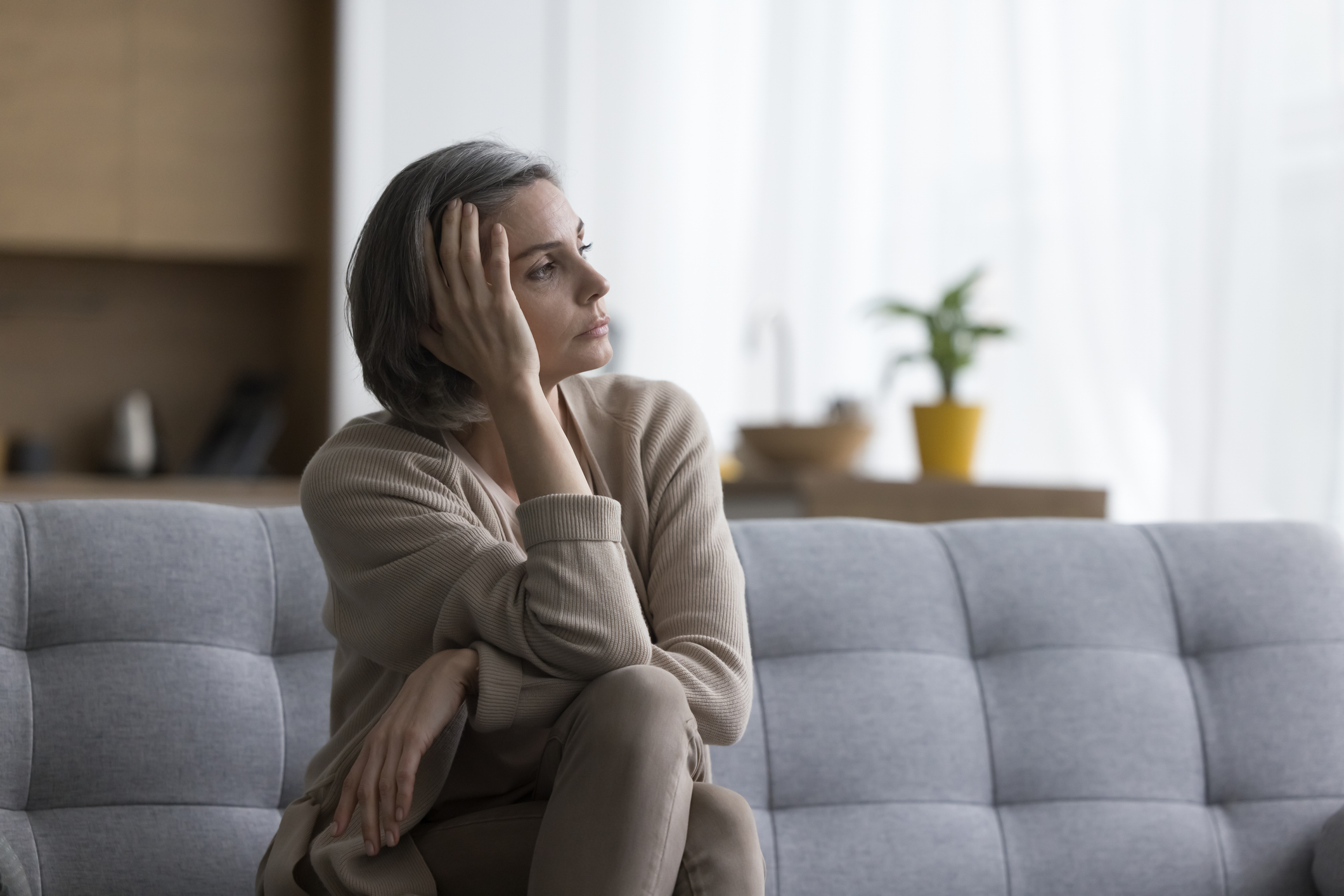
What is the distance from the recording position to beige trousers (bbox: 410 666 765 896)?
1.15 meters

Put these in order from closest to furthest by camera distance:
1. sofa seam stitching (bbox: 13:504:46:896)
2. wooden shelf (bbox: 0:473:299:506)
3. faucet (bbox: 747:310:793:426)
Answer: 1. sofa seam stitching (bbox: 13:504:46:896)
2. faucet (bbox: 747:310:793:426)
3. wooden shelf (bbox: 0:473:299:506)

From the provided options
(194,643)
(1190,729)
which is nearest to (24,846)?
(194,643)

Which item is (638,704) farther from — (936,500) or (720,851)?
(936,500)

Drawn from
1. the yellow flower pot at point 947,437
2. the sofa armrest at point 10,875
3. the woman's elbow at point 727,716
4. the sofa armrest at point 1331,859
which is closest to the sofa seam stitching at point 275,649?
the sofa armrest at point 10,875

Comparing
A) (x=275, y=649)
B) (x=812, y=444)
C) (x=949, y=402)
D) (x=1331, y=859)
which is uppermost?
(x=949, y=402)

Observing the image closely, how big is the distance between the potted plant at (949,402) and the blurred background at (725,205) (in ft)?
0.81

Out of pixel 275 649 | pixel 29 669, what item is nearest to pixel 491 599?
pixel 275 649

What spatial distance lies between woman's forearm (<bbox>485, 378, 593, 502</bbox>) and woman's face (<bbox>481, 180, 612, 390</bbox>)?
3.5 inches

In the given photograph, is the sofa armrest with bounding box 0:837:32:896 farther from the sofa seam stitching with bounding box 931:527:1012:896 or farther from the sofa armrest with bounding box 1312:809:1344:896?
the sofa armrest with bounding box 1312:809:1344:896

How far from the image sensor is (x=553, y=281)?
1.46 meters

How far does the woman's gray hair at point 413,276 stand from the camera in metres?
1.41

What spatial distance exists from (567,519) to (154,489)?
8.86 feet

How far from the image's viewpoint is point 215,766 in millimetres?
1565

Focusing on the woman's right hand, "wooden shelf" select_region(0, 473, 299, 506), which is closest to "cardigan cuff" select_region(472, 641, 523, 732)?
the woman's right hand
